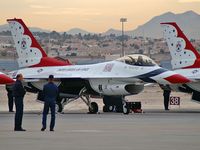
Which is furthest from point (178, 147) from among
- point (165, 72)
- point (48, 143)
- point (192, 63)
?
point (192, 63)

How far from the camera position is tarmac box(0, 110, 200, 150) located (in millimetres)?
20641

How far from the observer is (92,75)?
4206 cm

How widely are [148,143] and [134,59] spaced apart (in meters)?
19.7

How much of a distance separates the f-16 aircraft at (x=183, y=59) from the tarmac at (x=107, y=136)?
11.8 meters

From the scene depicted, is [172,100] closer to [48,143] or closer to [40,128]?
[40,128]

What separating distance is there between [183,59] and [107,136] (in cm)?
2251

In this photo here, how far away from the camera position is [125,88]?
4053 cm

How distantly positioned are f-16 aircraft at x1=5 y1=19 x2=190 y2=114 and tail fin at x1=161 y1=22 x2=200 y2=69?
465 cm

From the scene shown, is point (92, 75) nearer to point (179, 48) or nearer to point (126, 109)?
→ point (126, 109)

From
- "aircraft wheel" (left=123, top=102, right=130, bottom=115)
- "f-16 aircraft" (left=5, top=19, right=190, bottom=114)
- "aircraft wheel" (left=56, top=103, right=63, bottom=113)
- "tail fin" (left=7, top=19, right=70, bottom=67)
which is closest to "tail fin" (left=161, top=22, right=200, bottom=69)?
"f-16 aircraft" (left=5, top=19, right=190, bottom=114)

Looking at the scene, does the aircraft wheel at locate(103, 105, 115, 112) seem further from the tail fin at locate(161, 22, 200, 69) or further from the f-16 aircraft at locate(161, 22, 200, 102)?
the tail fin at locate(161, 22, 200, 69)

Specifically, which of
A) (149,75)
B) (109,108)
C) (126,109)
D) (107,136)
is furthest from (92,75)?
(107,136)

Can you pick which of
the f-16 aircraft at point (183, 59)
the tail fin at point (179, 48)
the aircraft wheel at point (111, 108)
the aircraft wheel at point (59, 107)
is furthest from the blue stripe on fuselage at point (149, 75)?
the tail fin at point (179, 48)

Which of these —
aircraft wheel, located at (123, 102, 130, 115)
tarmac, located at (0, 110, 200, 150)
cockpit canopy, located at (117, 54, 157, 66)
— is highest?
cockpit canopy, located at (117, 54, 157, 66)
